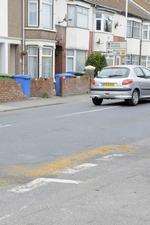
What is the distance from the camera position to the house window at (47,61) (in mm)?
33375

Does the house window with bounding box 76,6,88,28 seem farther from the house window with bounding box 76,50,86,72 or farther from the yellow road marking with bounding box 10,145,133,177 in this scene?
the yellow road marking with bounding box 10,145,133,177

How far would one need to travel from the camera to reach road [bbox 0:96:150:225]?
6199mm

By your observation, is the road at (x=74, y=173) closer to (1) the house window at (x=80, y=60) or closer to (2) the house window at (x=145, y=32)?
(1) the house window at (x=80, y=60)

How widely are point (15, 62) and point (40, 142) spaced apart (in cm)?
2087

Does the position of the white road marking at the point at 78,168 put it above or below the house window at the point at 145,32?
below

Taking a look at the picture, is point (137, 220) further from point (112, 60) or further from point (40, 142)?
point (112, 60)

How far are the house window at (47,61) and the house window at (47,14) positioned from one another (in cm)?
145

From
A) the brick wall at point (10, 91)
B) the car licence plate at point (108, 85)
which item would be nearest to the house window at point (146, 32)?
the brick wall at point (10, 91)

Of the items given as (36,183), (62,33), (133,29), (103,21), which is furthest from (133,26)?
(36,183)

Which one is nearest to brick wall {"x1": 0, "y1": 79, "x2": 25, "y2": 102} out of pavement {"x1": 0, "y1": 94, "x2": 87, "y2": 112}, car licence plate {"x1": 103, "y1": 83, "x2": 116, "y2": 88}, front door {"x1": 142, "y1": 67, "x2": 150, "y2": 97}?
pavement {"x1": 0, "y1": 94, "x2": 87, "y2": 112}

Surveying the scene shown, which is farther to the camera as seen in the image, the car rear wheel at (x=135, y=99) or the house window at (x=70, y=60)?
the house window at (x=70, y=60)

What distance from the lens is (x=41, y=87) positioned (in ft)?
84.0

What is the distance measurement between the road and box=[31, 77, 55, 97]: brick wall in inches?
400

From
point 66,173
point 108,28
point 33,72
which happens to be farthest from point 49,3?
point 66,173
